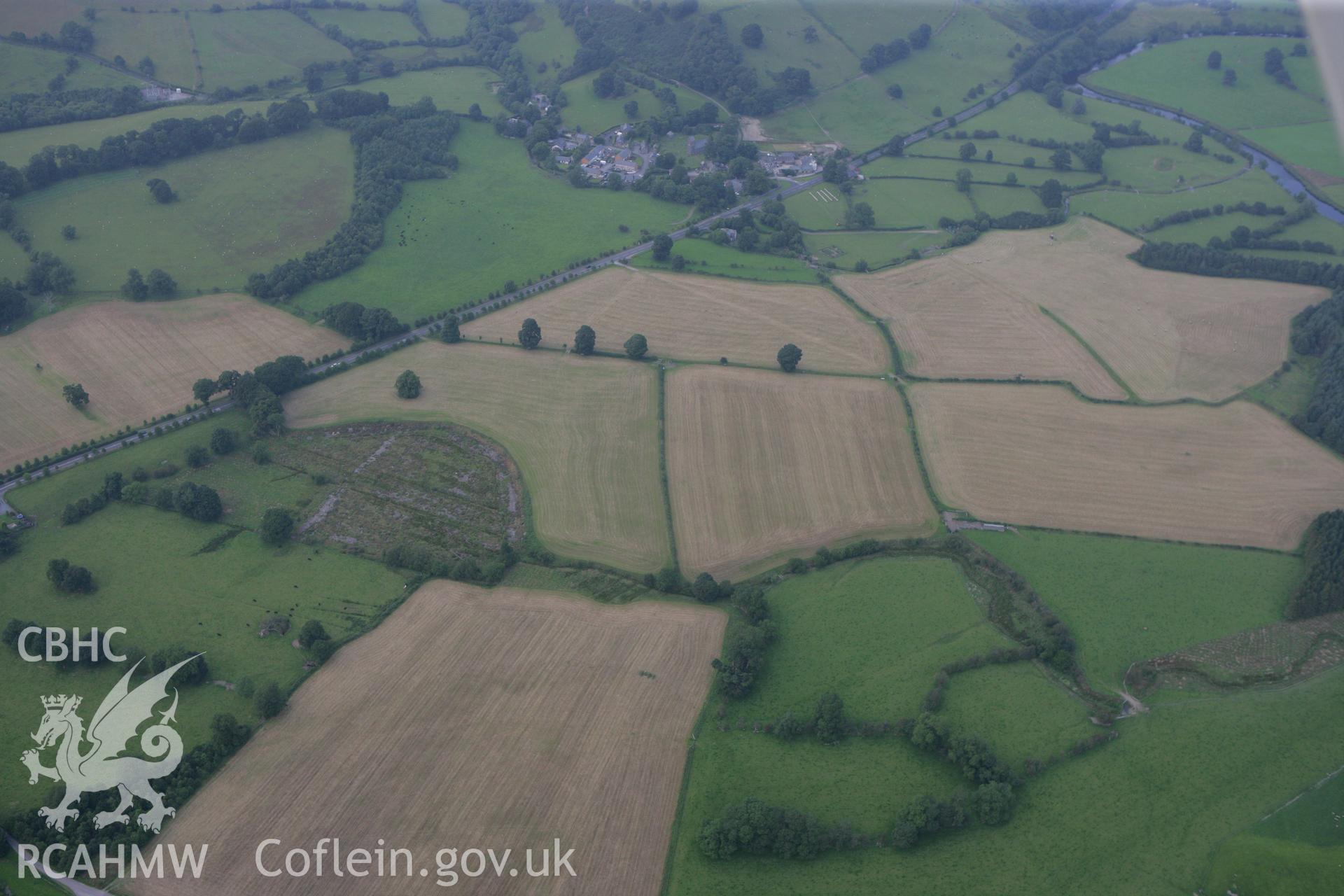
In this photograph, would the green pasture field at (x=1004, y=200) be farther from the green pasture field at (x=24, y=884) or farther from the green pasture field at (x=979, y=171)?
the green pasture field at (x=24, y=884)

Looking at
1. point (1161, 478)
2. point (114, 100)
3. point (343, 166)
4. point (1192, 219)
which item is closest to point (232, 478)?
point (343, 166)

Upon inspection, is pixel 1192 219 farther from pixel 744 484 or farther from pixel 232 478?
pixel 232 478

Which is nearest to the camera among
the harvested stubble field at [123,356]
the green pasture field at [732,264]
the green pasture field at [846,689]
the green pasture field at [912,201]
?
the green pasture field at [846,689]

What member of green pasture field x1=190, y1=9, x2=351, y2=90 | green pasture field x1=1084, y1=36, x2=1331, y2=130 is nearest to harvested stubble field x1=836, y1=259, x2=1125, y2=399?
green pasture field x1=1084, y1=36, x2=1331, y2=130

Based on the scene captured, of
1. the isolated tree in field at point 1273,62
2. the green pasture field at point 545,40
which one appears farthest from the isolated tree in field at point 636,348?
the isolated tree in field at point 1273,62

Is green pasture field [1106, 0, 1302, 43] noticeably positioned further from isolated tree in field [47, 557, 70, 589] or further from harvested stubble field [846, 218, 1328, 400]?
isolated tree in field [47, 557, 70, 589]
